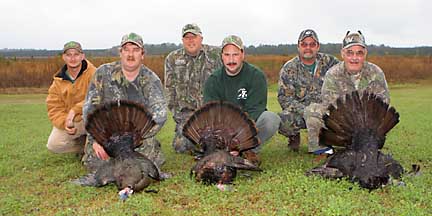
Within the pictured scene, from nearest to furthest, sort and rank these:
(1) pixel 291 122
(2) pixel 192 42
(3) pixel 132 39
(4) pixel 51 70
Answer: (3) pixel 132 39 → (1) pixel 291 122 → (2) pixel 192 42 → (4) pixel 51 70

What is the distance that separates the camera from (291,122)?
21.2 feet

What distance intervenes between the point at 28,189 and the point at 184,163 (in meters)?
1.92

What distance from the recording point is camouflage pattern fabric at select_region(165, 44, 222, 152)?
693 cm

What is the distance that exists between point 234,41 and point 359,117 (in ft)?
5.39

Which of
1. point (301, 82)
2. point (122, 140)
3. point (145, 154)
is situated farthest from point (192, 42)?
point (122, 140)

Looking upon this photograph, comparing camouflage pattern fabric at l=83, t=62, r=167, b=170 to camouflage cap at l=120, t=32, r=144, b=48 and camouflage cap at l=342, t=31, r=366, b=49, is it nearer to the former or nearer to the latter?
camouflage cap at l=120, t=32, r=144, b=48

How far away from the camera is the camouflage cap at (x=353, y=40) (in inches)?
216

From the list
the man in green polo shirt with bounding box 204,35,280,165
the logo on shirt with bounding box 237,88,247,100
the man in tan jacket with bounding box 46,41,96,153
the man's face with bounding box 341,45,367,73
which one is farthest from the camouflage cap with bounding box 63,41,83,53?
the man's face with bounding box 341,45,367,73

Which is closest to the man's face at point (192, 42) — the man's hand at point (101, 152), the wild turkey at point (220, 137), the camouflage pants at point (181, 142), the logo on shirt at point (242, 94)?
the camouflage pants at point (181, 142)

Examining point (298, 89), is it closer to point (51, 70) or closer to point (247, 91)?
point (247, 91)

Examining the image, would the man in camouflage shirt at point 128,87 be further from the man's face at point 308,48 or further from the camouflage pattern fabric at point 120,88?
the man's face at point 308,48

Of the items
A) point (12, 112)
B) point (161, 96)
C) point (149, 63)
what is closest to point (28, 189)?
point (161, 96)

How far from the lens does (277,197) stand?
4.48 meters

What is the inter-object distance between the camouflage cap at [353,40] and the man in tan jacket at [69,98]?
3.22 m
